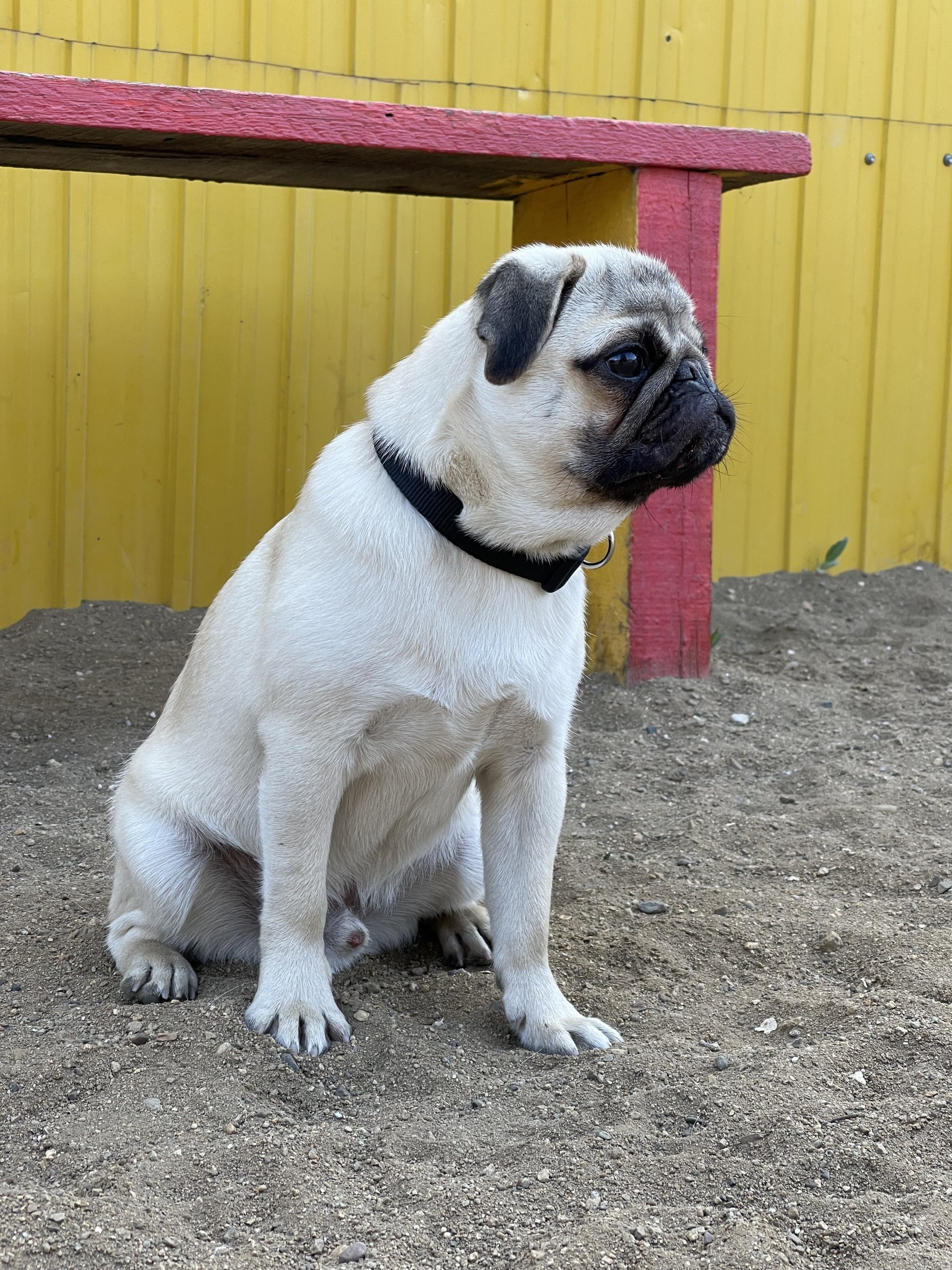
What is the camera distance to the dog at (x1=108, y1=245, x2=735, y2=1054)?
7.48 feet

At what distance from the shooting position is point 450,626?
2.29 metres

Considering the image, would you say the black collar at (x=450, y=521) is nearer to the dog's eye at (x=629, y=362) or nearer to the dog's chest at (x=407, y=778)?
the dog's chest at (x=407, y=778)

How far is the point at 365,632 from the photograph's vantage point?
7.45ft

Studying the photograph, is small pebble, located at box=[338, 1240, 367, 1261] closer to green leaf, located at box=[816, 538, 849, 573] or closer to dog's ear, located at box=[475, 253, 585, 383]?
dog's ear, located at box=[475, 253, 585, 383]

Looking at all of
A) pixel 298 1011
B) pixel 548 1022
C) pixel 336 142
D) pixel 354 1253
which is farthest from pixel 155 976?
pixel 336 142

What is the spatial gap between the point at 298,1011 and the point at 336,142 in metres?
2.37

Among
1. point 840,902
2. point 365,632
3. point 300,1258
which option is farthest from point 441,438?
point 840,902

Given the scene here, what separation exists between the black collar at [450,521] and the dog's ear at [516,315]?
0.24 metres

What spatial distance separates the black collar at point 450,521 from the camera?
232 centimetres

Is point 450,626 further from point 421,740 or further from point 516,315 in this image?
point 516,315

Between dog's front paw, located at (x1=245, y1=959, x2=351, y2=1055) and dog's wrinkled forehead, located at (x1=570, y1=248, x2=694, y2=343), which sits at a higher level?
dog's wrinkled forehead, located at (x1=570, y1=248, x2=694, y2=343)

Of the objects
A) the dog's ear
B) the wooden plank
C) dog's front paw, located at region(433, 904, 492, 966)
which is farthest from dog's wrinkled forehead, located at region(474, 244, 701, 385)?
the wooden plank

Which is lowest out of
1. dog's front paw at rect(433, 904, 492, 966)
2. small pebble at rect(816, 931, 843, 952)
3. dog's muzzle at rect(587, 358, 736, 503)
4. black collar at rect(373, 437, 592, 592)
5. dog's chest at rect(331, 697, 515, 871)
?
dog's front paw at rect(433, 904, 492, 966)

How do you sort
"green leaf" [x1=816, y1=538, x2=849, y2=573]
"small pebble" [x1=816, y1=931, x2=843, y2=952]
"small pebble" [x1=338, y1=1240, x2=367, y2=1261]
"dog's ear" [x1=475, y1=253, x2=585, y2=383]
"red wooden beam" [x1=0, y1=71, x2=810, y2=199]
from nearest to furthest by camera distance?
1. "small pebble" [x1=338, y1=1240, x2=367, y2=1261]
2. "dog's ear" [x1=475, y1=253, x2=585, y2=383]
3. "small pebble" [x1=816, y1=931, x2=843, y2=952]
4. "red wooden beam" [x1=0, y1=71, x2=810, y2=199]
5. "green leaf" [x1=816, y1=538, x2=849, y2=573]
